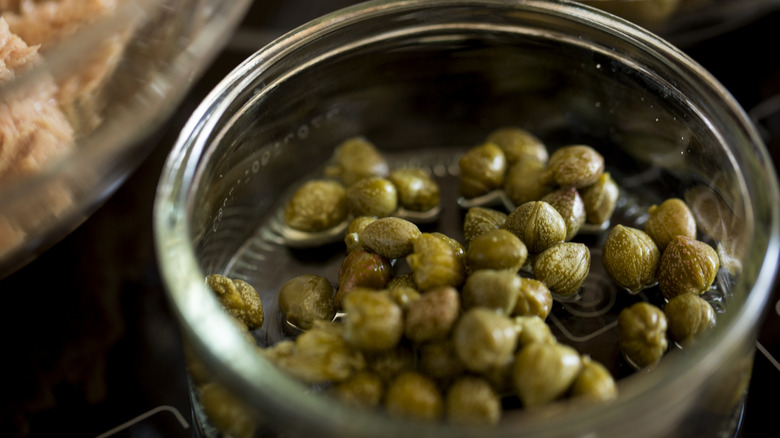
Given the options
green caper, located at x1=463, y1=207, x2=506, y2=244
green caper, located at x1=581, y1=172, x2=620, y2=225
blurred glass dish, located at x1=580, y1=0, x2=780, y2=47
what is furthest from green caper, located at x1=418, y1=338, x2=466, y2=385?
blurred glass dish, located at x1=580, y1=0, x2=780, y2=47

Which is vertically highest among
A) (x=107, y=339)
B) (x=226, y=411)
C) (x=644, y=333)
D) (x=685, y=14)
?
(x=685, y=14)

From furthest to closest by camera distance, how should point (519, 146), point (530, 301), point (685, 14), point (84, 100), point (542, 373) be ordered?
point (685, 14) < point (519, 146) < point (84, 100) < point (530, 301) < point (542, 373)

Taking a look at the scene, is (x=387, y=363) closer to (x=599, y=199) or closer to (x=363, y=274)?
(x=363, y=274)

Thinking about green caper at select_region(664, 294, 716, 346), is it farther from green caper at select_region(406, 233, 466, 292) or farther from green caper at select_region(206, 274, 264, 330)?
green caper at select_region(206, 274, 264, 330)

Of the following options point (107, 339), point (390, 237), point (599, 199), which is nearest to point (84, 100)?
point (107, 339)

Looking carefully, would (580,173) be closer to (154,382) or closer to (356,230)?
(356,230)

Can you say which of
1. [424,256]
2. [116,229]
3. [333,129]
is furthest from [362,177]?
[116,229]

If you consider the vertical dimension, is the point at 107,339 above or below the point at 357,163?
below
